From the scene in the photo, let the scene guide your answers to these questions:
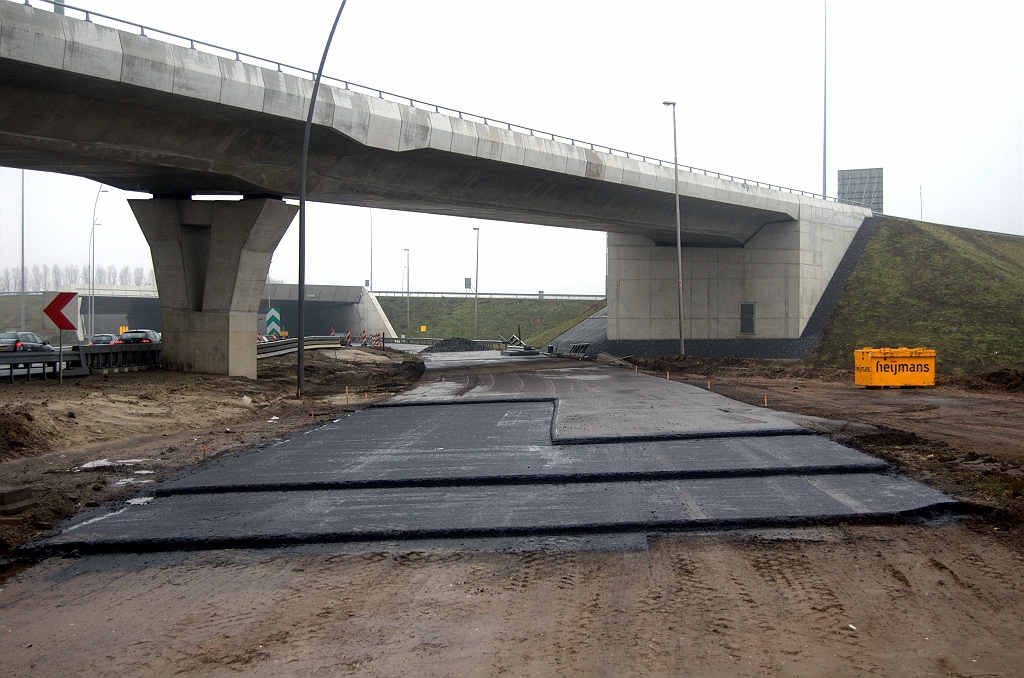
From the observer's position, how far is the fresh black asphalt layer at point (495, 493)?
Result: 8.05 m

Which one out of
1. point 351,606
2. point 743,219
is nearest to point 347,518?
point 351,606

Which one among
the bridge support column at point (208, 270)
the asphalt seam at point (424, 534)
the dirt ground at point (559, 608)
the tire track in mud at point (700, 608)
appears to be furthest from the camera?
the bridge support column at point (208, 270)

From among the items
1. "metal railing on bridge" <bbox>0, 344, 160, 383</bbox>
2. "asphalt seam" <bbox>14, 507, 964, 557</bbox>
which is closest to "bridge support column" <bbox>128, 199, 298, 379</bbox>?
"metal railing on bridge" <bbox>0, 344, 160, 383</bbox>

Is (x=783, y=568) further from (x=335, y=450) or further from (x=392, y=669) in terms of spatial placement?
(x=335, y=450)

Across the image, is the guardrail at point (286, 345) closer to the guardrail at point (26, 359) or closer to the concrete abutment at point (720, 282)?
the guardrail at point (26, 359)

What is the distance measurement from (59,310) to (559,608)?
600 inches

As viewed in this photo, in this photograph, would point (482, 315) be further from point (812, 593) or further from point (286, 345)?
point (812, 593)

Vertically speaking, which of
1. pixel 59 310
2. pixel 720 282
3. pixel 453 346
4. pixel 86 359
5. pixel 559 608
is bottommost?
pixel 559 608

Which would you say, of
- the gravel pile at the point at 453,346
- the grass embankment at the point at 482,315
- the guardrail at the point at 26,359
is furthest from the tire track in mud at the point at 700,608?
the grass embankment at the point at 482,315

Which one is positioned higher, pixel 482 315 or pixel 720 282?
pixel 720 282

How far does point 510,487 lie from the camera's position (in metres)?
9.84

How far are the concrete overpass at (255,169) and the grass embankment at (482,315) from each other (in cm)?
3886

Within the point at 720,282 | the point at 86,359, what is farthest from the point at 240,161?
the point at 720,282

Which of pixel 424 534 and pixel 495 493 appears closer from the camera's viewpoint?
pixel 424 534
